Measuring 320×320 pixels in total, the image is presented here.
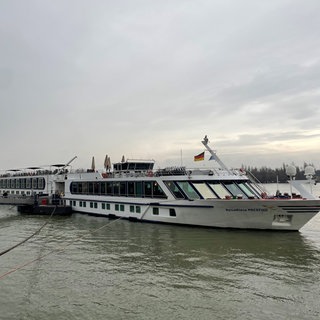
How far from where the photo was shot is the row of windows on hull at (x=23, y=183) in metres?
38.2

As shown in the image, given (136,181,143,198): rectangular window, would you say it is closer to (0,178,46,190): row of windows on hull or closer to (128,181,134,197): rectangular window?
(128,181,134,197): rectangular window

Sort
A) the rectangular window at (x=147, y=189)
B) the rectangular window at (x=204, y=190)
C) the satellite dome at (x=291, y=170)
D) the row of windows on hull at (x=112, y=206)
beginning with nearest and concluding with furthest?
the satellite dome at (x=291, y=170)
the rectangular window at (x=204, y=190)
the row of windows on hull at (x=112, y=206)
the rectangular window at (x=147, y=189)

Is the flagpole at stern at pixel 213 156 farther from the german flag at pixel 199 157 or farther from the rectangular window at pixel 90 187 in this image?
the rectangular window at pixel 90 187

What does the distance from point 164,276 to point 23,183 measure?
35530 mm

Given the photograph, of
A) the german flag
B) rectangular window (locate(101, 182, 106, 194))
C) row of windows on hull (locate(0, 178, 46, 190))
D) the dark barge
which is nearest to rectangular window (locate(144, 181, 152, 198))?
the german flag

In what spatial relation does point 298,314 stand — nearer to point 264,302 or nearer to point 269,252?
point 264,302

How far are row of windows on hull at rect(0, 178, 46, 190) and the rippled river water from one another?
1982 centimetres

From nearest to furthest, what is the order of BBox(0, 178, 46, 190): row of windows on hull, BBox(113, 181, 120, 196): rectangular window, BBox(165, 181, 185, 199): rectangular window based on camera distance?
BBox(165, 181, 185, 199): rectangular window
BBox(113, 181, 120, 196): rectangular window
BBox(0, 178, 46, 190): row of windows on hull

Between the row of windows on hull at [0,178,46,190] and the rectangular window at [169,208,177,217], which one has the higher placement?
the row of windows on hull at [0,178,46,190]

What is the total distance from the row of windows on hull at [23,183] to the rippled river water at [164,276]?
19.8 meters

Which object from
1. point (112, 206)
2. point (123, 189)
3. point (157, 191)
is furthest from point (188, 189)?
point (112, 206)

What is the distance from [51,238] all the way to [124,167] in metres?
10.9

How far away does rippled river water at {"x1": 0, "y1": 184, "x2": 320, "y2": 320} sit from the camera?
866 centimetres

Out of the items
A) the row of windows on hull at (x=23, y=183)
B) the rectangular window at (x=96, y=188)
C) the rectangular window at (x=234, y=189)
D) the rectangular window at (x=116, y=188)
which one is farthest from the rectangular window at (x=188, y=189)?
the row of windows on hull at (x=23, y=183)
